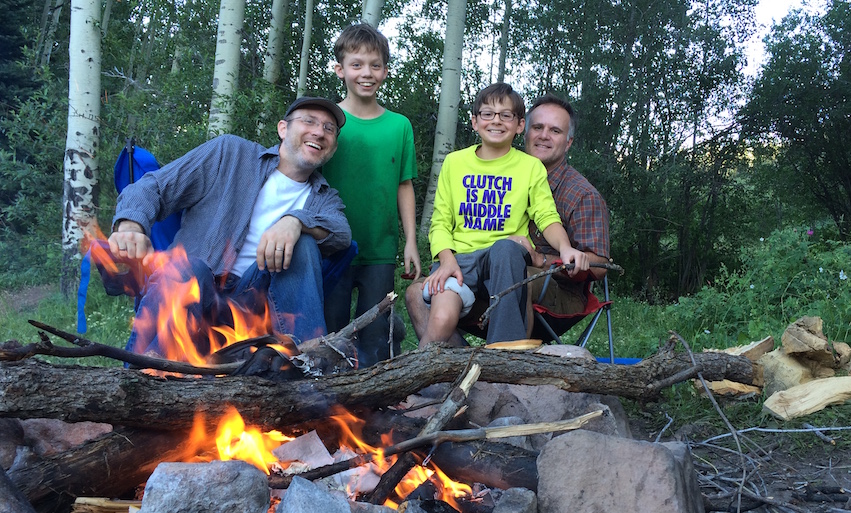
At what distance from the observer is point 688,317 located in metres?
5.42

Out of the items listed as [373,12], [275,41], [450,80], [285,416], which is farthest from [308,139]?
[275,41]

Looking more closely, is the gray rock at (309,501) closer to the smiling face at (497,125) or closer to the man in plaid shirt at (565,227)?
the man in plaid shirt at (565,227)

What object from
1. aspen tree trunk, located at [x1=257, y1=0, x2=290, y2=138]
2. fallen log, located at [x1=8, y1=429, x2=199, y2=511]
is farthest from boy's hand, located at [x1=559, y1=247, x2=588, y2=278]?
aspen tree trunk, located at [x1=257, y1=0, x2=290, y2=138]

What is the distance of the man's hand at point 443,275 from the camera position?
319 centimetres

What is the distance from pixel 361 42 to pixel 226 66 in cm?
323

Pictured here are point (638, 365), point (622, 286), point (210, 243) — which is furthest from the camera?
point (622, 286)

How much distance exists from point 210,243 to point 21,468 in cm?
151

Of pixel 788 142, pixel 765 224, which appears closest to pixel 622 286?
pixel 765 224

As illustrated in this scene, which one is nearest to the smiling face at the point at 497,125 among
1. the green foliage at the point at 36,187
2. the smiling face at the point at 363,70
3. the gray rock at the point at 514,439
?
the smiling face at the point at 363,70

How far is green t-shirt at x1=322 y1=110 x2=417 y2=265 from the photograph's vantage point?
3600 mm

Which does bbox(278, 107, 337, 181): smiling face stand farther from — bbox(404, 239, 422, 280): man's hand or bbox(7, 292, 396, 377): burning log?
bbox(7, 292, 396, 377): burning log

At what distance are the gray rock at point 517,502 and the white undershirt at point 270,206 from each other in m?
1.82

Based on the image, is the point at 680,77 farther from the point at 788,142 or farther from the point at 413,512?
the point at 413,512

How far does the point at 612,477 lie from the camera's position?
1.76 metres
